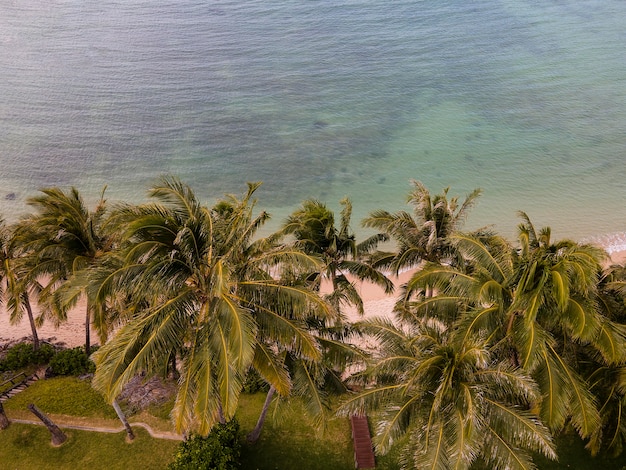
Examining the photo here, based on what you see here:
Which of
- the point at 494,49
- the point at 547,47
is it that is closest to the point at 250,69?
the point at 494,49

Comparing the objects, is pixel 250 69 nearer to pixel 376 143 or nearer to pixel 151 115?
pixel 151 115

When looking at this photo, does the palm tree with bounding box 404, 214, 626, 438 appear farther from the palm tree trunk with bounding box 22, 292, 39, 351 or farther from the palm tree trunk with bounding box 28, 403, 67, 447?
the palm tree trunk with bounding box 22, 292, 39, 351

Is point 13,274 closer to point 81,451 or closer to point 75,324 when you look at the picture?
point 81,451

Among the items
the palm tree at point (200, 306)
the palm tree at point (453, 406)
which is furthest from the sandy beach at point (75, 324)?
the palm tree at point (200, 306)

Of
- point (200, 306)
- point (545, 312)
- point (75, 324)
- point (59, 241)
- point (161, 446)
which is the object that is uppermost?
point (59, 241)

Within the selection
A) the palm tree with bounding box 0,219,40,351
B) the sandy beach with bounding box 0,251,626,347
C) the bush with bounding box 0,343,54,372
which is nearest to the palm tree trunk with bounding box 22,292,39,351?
the palm tree with bounding box 0,219,40,351

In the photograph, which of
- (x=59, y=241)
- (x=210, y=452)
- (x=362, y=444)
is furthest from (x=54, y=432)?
(x=362, y=444)

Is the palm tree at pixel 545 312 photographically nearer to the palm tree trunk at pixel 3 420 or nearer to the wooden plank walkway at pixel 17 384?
the palm tree trunk at pixel 3 420
